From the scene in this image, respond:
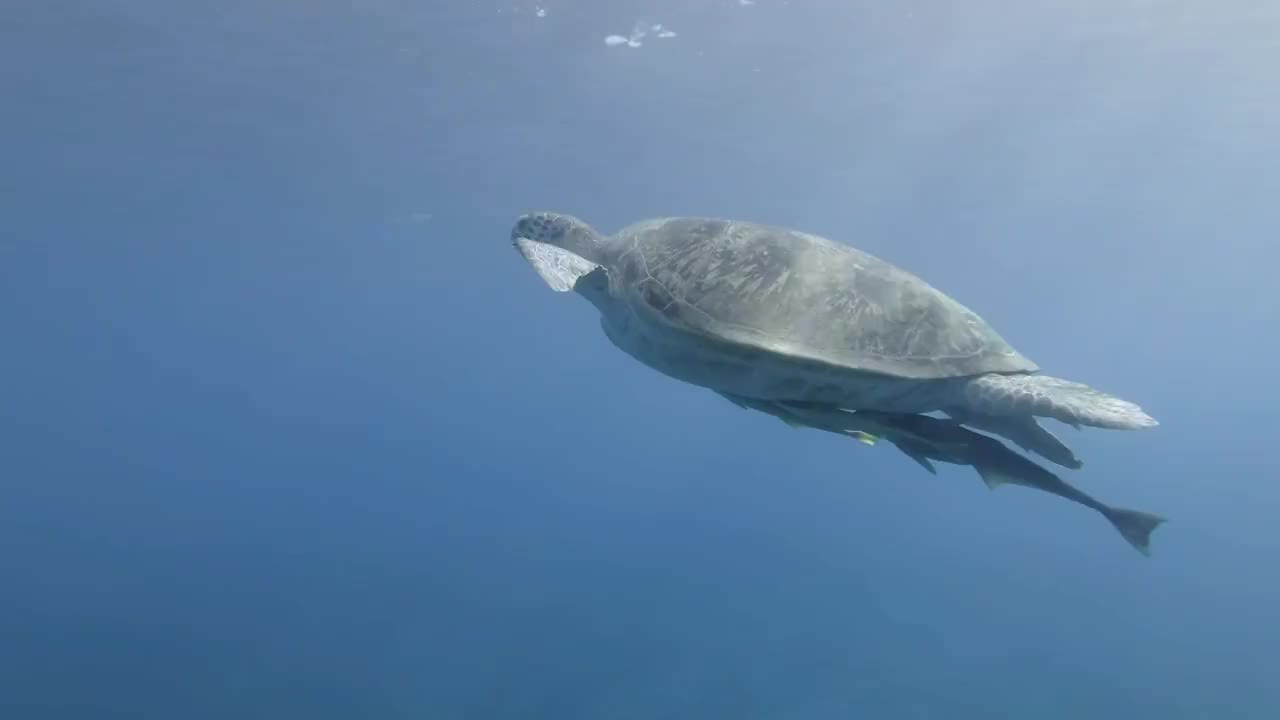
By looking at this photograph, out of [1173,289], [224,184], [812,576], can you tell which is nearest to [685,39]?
[812,576]

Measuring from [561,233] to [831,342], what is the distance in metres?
2.71

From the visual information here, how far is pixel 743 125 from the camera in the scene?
22.6 meters

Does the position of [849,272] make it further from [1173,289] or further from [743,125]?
[1173,289]

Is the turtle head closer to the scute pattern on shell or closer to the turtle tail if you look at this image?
the scute pattern on shell

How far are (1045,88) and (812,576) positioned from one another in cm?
1425

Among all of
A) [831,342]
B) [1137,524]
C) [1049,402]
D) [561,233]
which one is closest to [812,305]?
[831,342]

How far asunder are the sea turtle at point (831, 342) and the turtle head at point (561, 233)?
0.95 meters

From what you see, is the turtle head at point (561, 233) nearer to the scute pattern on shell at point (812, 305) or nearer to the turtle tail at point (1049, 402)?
the scute pattern on shell at point (812, 305)

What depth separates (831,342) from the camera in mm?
Result: 4051

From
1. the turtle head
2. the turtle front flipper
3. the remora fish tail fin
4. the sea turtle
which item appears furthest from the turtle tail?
the turtle head

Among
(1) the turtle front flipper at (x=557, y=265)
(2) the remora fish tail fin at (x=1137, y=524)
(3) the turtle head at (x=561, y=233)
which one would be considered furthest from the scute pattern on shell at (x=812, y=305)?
(3) the turtle head at (x=561, y=233)

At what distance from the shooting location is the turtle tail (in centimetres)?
370

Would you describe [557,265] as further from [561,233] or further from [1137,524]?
[1137,524]

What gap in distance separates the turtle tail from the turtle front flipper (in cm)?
222
